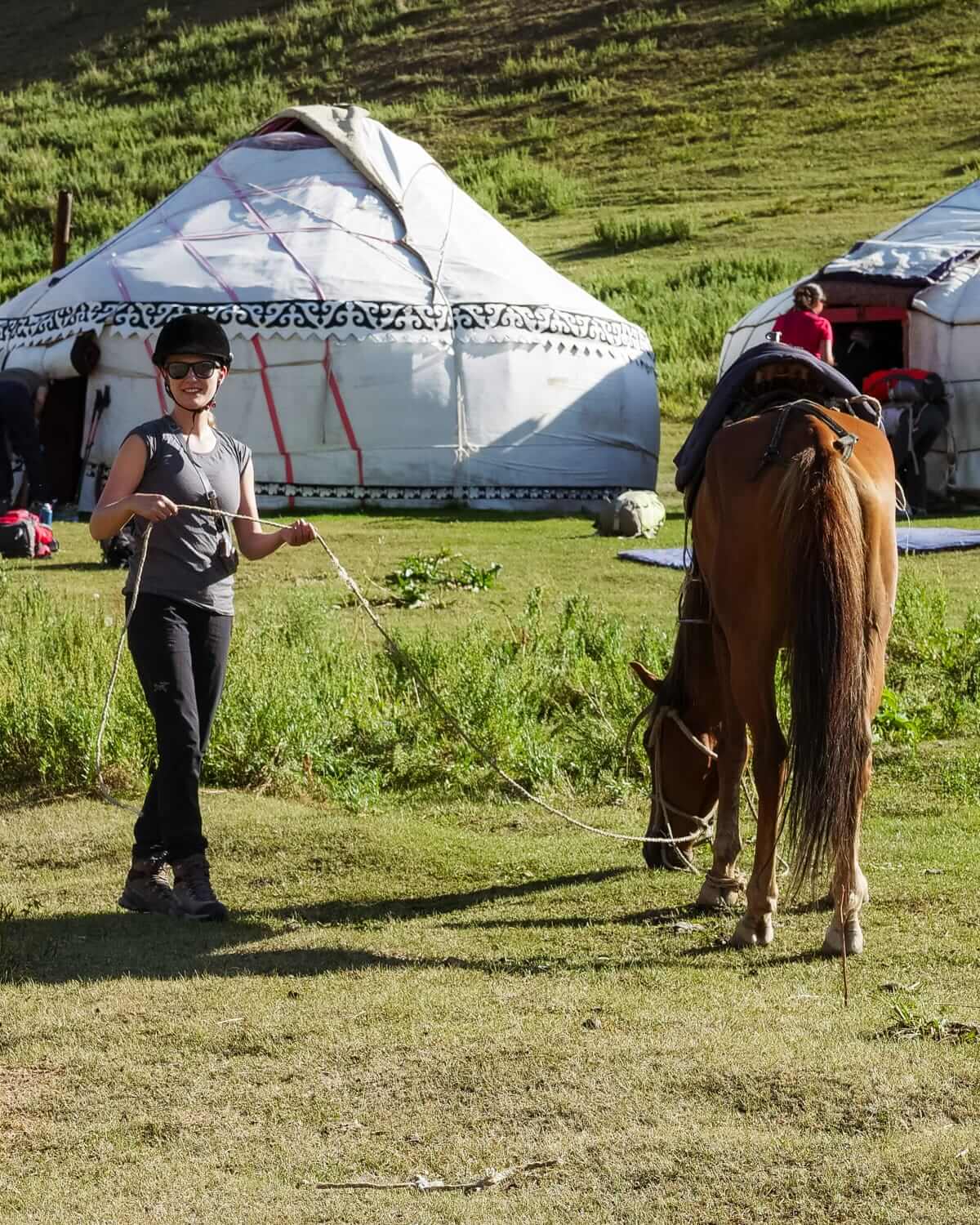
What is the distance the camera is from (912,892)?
452 centimetres

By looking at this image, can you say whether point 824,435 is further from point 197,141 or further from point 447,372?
point 197,141

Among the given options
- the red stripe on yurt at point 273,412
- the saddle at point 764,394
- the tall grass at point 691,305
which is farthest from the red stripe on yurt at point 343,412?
the saddle at point 764,394

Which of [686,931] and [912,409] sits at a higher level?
[912,409]

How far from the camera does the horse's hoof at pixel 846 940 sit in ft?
13.1

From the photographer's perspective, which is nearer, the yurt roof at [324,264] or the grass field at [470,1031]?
the grass field at [470,1031]

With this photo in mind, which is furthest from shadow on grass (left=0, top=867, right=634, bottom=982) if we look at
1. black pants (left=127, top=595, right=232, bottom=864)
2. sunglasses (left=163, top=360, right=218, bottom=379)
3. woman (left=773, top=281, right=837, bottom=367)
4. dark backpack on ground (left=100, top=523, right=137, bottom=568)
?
woman (left=773, top=281, right=837, bottom=367)

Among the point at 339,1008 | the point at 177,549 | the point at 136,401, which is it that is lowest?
the point at 339,1008

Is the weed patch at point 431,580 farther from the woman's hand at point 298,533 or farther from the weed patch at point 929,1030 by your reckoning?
the weed patch at point 929,1030

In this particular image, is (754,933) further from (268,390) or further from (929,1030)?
(268,390)

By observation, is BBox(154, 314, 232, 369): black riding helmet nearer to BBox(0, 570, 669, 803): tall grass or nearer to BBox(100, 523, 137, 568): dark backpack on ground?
BBox(0, 570, 669, 803): tall grass

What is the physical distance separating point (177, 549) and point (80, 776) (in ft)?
6.15

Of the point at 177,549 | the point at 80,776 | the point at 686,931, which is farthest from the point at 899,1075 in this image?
the point at 80,776

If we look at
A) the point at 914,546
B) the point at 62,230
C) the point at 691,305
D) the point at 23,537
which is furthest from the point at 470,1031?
the point at 691,305

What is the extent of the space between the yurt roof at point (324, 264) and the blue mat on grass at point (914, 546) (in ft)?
12.6
